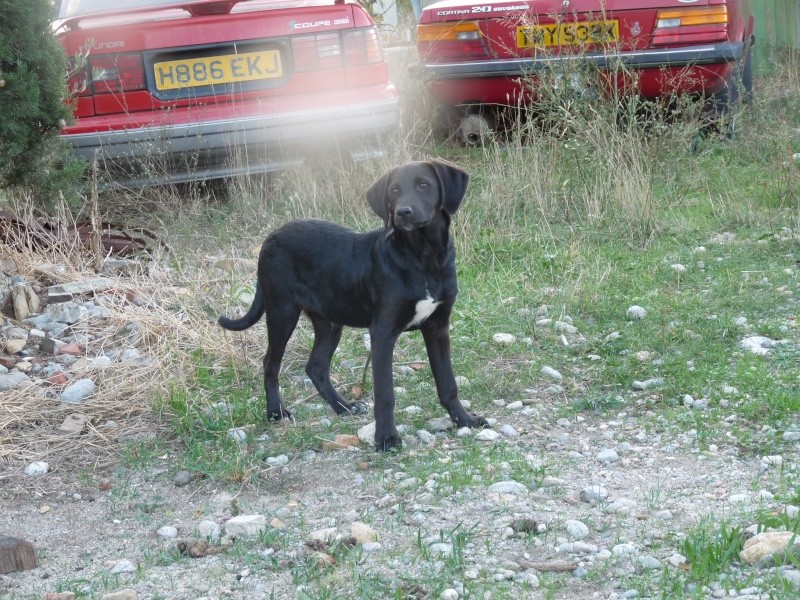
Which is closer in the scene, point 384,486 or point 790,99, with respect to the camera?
point 384,486

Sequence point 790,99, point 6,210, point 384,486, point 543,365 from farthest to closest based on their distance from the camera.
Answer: point 790,99 < point 6,210 < point 543,365 < point 384,486

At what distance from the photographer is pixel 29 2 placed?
566 centimetres

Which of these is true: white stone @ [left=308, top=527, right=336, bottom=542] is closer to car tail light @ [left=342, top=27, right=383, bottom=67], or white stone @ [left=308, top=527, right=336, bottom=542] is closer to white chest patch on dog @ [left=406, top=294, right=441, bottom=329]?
white chest patch on dog @ [left=406, top=294, right=441, bottom=329]

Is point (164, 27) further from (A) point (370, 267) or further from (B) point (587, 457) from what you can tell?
(B) point (587, 457)

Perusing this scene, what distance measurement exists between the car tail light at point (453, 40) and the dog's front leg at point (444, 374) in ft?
15.6

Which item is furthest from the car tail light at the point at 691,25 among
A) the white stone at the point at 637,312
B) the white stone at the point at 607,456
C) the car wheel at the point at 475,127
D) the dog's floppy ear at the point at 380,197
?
the white stone at the point at 607,456

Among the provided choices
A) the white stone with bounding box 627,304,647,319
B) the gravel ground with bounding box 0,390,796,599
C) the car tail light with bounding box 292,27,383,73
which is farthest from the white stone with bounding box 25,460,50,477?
the car tail light with bounding box 292,27,383,73

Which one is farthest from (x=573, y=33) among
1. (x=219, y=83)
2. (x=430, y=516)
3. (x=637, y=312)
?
(x=430, y=516)

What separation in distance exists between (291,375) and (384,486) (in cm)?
152

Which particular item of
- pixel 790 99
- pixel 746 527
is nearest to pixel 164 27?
pixel 746 527

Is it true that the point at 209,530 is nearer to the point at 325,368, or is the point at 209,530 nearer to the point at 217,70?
the point at 325,368

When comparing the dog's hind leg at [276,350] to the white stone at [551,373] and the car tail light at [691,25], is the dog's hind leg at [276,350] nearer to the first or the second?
the white stone at [551,373]

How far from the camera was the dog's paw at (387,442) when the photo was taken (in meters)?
4.15

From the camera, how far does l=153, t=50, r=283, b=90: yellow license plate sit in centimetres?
699
